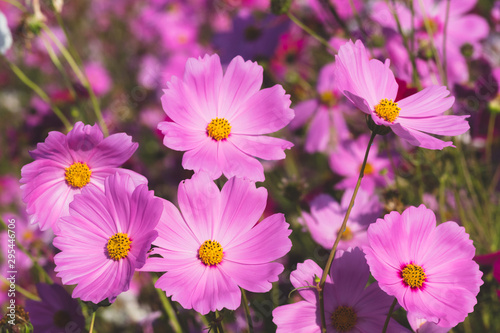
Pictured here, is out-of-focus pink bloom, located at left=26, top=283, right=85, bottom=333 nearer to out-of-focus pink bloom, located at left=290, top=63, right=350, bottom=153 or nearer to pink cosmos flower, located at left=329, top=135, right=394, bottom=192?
pink cosmos flower, located at left=329, top=135, right=394, bottom=192

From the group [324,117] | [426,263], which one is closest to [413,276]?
[426,263]

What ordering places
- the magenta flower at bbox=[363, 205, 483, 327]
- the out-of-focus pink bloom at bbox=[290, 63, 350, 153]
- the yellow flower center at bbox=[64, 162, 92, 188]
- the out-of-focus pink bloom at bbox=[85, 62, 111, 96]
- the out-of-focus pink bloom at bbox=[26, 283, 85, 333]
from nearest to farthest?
the magenta flower at bbox=[363, 205, 483, 327] → the yellow flower center at bbox=[64, 162, 92, 188] → the out-of-focus pink bloom at bbox=[26, 283, 85, 333] → the out-of-focus pink bloom at bbox=[290, 63, 350, 153] → the out-of-focus pink bloom at bbox=[85, 62, 111, 96]

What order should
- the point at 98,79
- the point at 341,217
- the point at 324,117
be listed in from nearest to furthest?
the point at 341,217 → the point at 324,117 → the point at 98,79

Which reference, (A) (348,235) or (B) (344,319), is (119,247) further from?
(A) (348,235)

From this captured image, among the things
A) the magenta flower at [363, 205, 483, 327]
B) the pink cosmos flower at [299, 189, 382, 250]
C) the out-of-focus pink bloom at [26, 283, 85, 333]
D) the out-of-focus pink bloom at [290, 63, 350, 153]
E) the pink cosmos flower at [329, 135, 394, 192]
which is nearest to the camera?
the magenta flower at [363, 205, 483, 327]

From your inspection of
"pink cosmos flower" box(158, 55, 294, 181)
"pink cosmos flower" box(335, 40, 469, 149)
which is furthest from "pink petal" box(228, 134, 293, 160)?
"pink cosmos flower" box(335, 40, 469, 149)

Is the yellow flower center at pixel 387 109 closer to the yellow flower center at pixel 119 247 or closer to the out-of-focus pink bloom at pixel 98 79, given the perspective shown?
the yellow flower center at pixel 119 247
